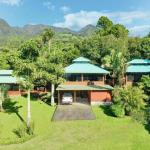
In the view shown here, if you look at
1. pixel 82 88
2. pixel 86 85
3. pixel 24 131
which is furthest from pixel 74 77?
pixel 24 131

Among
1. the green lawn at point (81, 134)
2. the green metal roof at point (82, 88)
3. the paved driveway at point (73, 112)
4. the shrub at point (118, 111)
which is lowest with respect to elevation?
the green lawn at point (81, 134)

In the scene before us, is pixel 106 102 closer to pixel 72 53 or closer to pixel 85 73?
pixel 85 73

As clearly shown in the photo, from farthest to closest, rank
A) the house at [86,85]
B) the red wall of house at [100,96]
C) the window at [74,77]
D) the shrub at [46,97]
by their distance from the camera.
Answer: the window at [74,77]
the shrub at [46,97]
the house at [86,85]
the red wall of house at [100,96]

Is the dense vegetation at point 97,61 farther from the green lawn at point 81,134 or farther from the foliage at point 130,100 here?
the green lawn at point 81,134

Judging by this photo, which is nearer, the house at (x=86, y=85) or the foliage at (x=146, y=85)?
the foliage at (x=146, y=85)

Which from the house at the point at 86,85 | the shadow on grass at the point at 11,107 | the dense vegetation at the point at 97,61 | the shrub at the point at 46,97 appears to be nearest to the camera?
the dense vegetation at the point at 97,61

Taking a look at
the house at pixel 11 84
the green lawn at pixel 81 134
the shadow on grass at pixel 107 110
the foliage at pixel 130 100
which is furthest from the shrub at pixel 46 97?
the foliage at pixel 130 100

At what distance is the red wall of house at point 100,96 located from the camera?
178 ft

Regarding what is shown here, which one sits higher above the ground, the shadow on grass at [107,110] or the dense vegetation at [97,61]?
the dense vegetation at [97,61]

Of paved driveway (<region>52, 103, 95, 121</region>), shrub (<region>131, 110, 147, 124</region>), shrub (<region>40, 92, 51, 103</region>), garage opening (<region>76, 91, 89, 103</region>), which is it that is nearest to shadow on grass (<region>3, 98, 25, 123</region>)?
shrub (<region>40, 92, 51, 103</region>)

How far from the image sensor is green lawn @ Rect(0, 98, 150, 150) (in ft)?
116

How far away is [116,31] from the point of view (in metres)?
88.0

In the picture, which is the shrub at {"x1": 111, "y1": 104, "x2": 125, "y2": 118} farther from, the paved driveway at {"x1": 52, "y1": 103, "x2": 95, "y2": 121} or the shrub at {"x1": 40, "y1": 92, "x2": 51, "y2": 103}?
the shrub at {"x1": 40, "y1": 92, "x2": 51, "y2": 103}

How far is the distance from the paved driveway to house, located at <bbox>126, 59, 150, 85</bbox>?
12611mm
